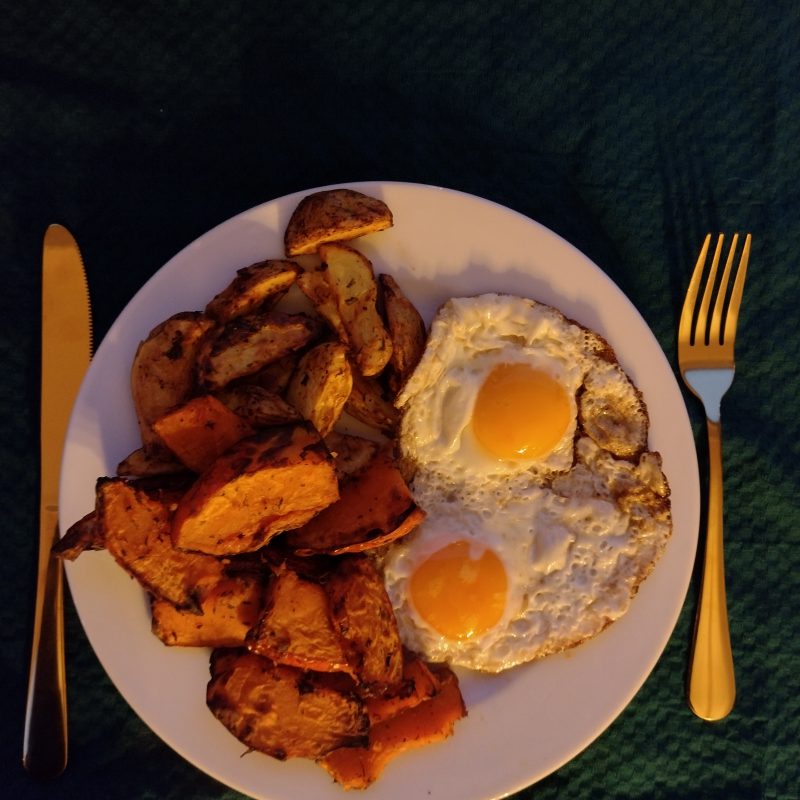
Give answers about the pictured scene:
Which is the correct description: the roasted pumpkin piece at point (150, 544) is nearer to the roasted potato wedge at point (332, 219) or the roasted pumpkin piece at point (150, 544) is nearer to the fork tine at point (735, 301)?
the roasted potato wedge at point (332, 219)

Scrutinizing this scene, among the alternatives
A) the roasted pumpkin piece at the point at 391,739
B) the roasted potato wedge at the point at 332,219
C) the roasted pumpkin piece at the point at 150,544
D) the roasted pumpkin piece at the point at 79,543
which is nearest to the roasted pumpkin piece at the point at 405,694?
the roasted pumpkin piece at the point at 391,739

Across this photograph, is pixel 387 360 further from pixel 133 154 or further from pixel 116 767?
pixel 116 767

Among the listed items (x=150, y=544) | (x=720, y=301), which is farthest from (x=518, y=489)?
(x=150, y=544)

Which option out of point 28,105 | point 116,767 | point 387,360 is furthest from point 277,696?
point 28,105

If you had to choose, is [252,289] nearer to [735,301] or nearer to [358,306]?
[358,306]

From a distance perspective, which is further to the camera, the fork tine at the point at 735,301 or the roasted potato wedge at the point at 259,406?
the fork tine at the point at 735,301
